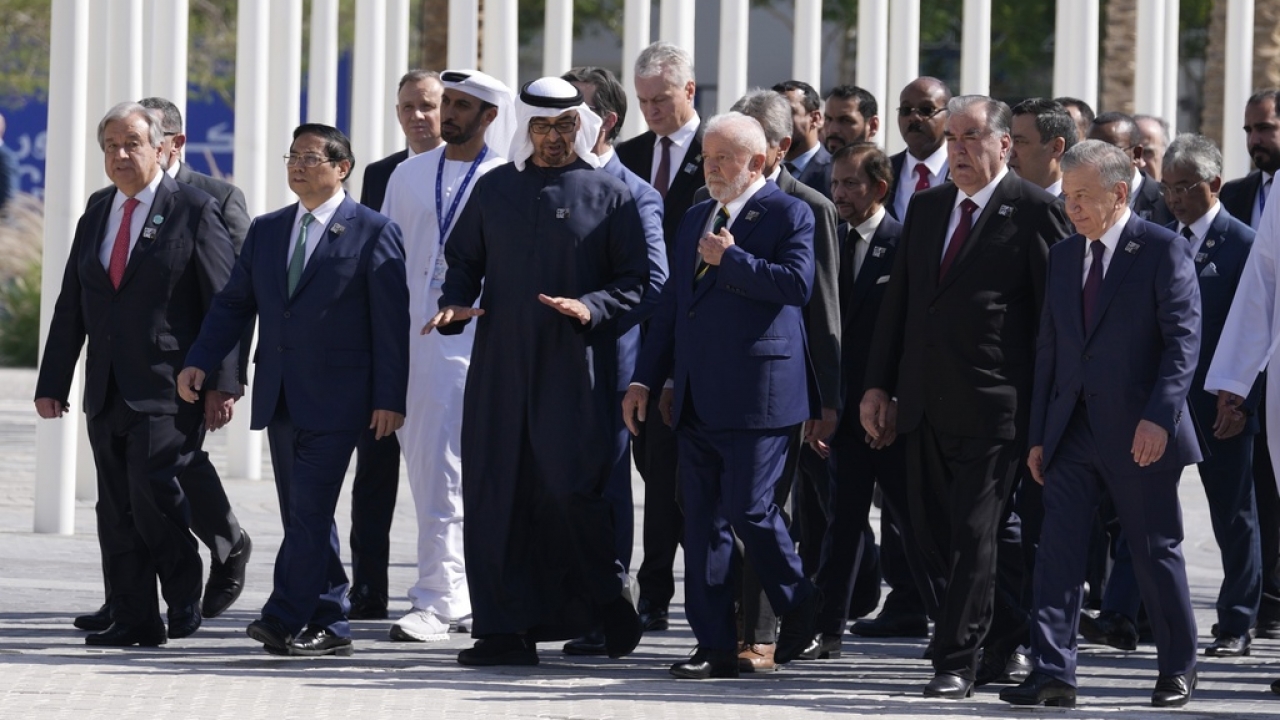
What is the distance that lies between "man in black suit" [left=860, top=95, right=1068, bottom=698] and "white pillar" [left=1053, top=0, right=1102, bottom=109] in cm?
743

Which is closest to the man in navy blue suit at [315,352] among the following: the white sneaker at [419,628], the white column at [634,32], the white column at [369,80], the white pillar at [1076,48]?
the white sneaker at [419,628]

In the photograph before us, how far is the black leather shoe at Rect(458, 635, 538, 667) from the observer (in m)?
8.55

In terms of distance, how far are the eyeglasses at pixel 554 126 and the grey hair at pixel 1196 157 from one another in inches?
103

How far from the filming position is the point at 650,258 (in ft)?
28.6

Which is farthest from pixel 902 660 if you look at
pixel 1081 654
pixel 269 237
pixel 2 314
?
pixel 2 314

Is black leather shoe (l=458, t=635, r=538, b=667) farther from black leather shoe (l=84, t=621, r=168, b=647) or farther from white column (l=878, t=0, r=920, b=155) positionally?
white column (l=878, t=0, r=920, b=155)

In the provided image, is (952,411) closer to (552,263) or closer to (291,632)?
(552,263)

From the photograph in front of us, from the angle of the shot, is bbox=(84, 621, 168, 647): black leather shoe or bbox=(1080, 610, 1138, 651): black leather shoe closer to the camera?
bbox=(84, 621, 168, 647): black leather shoe

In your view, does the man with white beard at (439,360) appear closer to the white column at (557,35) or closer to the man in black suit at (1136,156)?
the man in black suit at (1136,156)

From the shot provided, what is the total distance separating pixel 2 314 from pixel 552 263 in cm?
1819

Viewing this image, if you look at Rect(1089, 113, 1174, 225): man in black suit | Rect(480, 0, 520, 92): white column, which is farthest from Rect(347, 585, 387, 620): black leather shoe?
Rect(480, 0, 520, 92): white column

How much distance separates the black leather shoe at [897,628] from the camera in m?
9.83

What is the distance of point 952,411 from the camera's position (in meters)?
7.98

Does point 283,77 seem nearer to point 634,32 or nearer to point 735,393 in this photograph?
point 634,32
